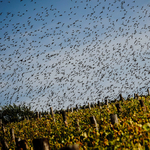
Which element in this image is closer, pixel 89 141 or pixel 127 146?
pixel 127 146

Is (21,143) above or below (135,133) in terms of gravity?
above

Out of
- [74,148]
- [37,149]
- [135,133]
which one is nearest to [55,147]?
[135,133]

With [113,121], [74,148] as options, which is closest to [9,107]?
[113,121]

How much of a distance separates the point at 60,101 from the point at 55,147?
16.7 m

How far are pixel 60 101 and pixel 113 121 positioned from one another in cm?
1720

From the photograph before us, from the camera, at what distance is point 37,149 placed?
3033mm

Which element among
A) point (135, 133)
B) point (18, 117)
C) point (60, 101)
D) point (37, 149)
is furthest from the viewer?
point (18, 117)

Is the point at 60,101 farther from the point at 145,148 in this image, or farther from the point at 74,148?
the point at 74,148

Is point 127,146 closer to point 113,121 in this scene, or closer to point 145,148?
point 145,148

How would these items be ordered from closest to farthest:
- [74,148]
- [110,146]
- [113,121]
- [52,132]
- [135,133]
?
[74,148]
[110,146]
[135,133]
[113,121]
[52,132]

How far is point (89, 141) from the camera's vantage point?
6078 millimetres

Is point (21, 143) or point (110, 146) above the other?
point (21, 143)

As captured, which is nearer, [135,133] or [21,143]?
[21,143]

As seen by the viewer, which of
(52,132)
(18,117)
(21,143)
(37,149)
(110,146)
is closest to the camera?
(37,149)
